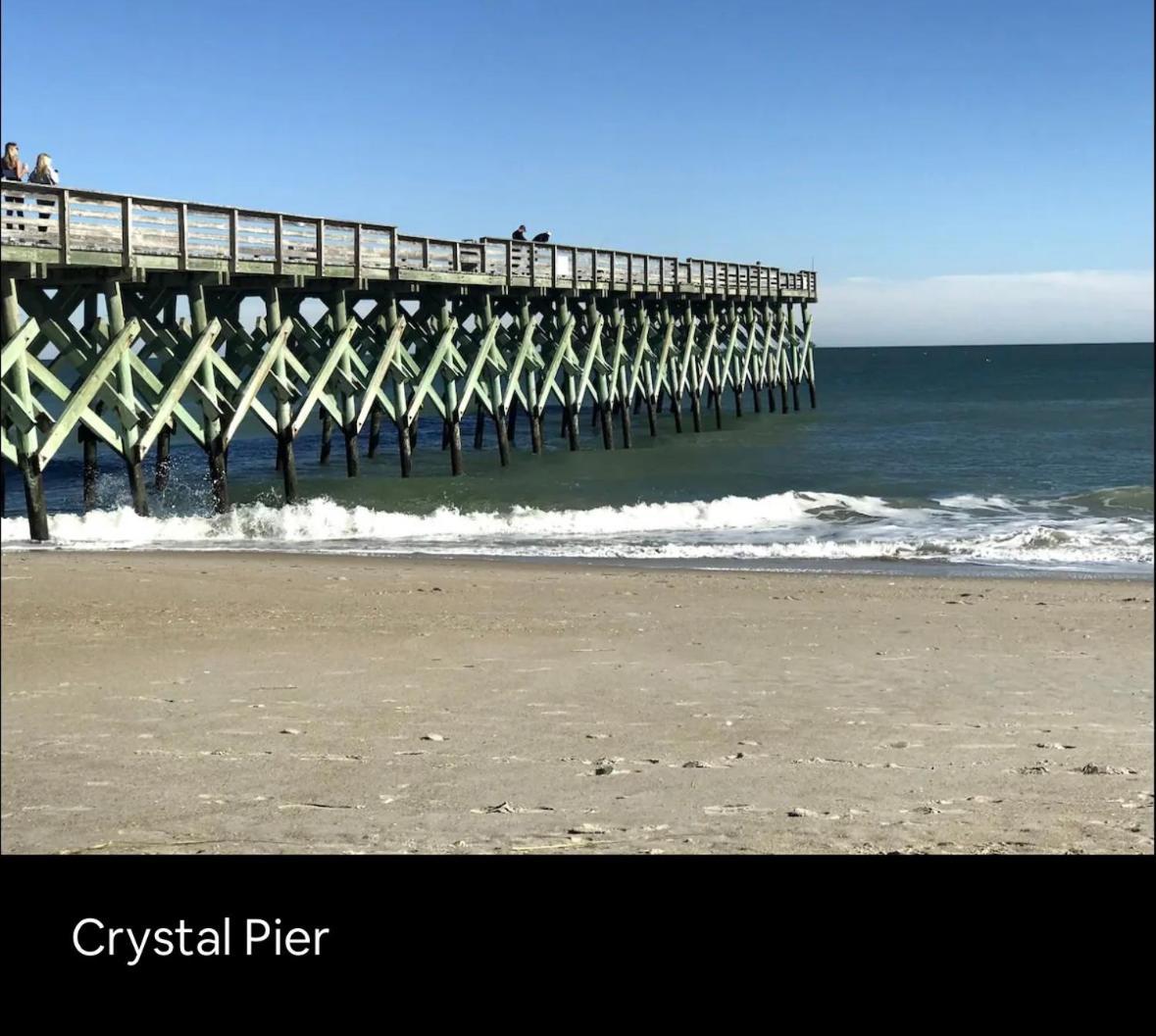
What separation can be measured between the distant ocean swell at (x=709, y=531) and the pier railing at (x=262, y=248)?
3020 mm

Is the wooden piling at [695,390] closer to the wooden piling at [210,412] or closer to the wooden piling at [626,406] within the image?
the wooden piling at [626,406]

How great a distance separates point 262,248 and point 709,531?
6736mm

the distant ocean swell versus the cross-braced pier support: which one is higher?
the cross-braced pier support

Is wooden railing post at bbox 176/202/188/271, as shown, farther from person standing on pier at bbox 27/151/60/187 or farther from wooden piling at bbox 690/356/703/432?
wooden piling at bbox 690/356/703/432

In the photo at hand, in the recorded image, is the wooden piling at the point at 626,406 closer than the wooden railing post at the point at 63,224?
No

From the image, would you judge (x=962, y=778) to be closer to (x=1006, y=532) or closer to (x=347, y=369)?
(x=1006, y=532)

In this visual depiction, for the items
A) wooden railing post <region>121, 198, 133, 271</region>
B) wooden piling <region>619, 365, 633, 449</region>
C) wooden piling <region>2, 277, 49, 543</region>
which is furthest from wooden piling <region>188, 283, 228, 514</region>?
wooden piling <region>619, 365, 633, 449</region>

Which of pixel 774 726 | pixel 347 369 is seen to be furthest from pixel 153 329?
pixel 774 726

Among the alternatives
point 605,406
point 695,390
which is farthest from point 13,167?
point 695,390

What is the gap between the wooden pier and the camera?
14312mm

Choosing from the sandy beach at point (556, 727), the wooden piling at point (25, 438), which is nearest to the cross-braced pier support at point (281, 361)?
the wooden piling at point (25, 438)

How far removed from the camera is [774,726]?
224 inches

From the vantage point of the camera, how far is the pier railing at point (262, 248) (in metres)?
13.8

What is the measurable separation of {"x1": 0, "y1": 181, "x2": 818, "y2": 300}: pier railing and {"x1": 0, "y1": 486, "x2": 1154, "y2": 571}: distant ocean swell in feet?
9.91
